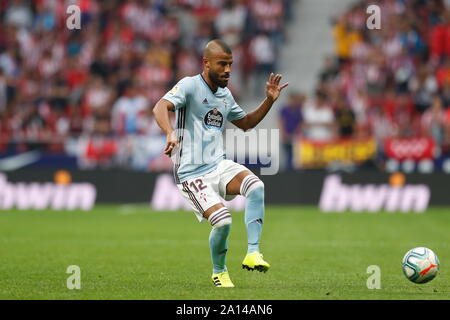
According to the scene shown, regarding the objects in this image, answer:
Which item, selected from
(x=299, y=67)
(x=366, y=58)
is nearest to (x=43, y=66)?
(x=299, y=67)

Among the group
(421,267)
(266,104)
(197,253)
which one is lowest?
(197,253)

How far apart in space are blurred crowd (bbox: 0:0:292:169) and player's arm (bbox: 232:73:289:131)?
12296 mm

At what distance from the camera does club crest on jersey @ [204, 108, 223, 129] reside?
9.59 metres

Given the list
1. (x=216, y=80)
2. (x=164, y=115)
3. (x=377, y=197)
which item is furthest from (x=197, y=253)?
(x=377, y=197)

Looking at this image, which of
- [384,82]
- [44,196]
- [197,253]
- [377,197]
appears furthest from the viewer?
[384,82]

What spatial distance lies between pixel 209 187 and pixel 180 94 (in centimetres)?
95

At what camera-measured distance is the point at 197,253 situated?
1333 cm

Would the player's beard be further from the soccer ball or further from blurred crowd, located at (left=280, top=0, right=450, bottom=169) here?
blurred crowd, located at (left=280, top=0, right=450, bottom=169)

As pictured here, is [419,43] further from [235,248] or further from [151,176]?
[235,248]

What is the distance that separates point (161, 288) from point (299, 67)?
18.2m

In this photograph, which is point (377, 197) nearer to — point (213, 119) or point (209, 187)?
point (213, 119)

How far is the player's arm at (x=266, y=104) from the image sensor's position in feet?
32.0

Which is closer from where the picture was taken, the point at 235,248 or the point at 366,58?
the point at 235,248

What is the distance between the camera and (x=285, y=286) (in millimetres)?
9523
